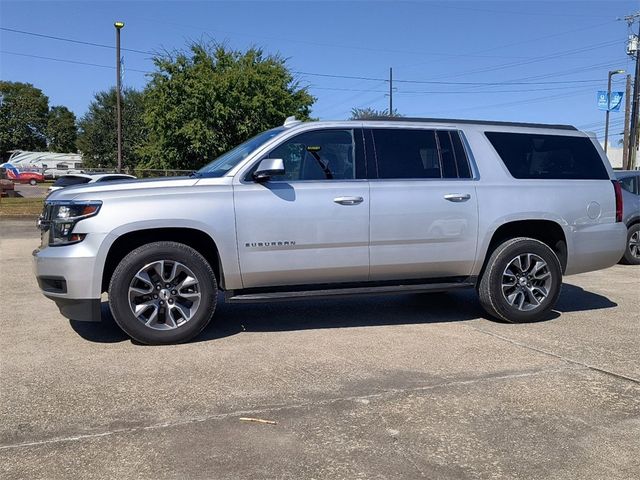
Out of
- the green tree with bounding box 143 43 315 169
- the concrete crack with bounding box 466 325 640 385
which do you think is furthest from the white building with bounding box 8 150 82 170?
the concrete crack with bounding box 466 325 640 385

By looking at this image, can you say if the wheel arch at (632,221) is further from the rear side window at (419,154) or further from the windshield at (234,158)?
the windshield at (234,158)

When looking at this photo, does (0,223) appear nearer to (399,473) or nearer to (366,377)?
(366,377)

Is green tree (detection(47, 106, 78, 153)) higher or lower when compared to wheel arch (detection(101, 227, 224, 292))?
higher

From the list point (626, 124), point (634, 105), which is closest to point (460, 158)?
point (634, 105)

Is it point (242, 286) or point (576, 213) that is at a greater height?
point (576, 213)

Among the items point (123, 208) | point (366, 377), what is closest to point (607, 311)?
point (366, 377)

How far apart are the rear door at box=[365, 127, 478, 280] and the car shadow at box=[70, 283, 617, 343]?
30.3 inches

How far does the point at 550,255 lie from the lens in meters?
6.06

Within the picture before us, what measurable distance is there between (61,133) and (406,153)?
9655cm

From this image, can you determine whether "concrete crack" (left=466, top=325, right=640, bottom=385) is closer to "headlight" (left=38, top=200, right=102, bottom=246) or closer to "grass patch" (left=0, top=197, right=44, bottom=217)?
"headlight" (left=38, top=200, right=102, bottom=246)

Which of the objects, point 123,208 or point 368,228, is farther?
point 368,228

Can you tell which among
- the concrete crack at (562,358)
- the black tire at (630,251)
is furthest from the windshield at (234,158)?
the black tire at (630,251)

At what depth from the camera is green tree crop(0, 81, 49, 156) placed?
81500 mm

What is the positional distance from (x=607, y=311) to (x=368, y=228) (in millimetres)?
3265
